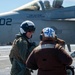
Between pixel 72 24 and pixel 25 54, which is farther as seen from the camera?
pixel 72 24

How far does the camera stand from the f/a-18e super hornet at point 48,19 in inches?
534

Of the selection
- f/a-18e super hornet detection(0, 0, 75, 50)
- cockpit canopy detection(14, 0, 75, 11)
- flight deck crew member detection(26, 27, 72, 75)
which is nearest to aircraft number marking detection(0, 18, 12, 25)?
f/a-18e super hornet detection(0, 0, 75, 50)

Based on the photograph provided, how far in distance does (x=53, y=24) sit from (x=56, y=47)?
9.64 m

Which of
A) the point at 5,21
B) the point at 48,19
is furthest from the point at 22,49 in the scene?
the point at 48,19

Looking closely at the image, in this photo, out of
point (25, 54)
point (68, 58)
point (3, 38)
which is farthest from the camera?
point (3, 38)

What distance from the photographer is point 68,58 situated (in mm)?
4215

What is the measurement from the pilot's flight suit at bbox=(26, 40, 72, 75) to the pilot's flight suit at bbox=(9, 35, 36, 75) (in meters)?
0.61

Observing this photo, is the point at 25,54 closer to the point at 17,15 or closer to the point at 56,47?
the point at 56,47

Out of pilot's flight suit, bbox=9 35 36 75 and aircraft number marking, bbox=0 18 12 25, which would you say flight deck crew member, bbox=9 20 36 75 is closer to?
pilot's flight suit, bbox=9 35 36 75

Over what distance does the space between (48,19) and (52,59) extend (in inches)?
382

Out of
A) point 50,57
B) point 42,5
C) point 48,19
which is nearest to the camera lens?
point 50,57

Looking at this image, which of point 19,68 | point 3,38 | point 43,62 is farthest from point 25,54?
point 3,38

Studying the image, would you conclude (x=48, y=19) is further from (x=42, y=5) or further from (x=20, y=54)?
(x=20, y=54)

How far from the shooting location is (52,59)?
4.21 meters
